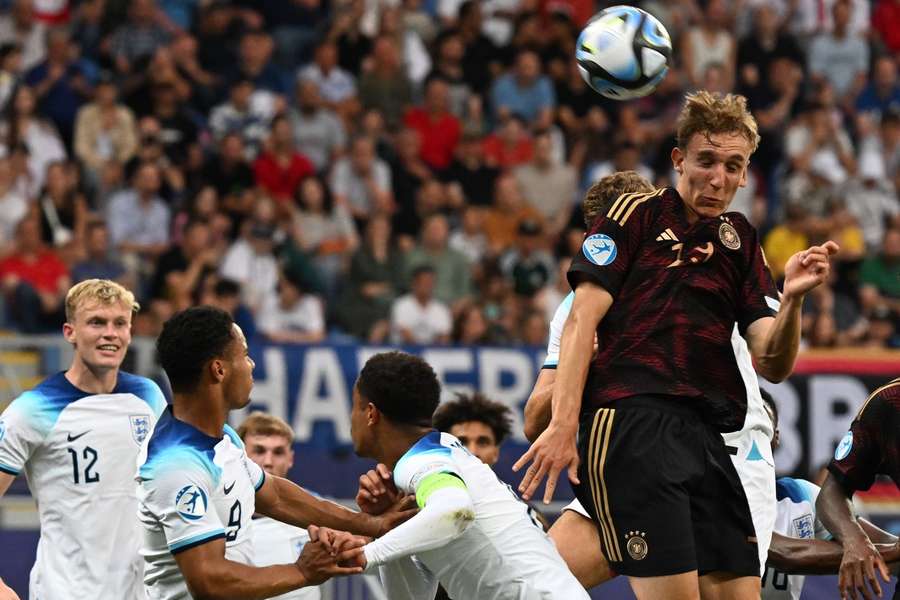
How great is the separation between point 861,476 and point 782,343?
1308mm

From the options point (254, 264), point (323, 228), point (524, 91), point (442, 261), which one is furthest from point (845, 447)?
point (524, 91)

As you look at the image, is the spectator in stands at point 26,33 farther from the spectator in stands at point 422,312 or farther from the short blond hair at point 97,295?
the short blond hair at point 97,295

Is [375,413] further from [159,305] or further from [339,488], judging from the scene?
[159,305]

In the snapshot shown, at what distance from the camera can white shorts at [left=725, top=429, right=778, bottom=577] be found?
630 cm

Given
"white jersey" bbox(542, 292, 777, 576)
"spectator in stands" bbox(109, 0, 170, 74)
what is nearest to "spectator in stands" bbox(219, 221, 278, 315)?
"spectator in stands" bbox(109, 0, 170, 74)

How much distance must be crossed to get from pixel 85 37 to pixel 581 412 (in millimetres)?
12168

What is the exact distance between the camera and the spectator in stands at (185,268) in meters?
13.7

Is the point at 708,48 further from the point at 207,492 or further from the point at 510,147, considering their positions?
the point at 207,492

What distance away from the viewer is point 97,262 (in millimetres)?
13922

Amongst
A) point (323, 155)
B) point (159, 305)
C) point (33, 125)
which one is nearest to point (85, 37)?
point (33, 125)

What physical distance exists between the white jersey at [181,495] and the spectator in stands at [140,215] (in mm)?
8738

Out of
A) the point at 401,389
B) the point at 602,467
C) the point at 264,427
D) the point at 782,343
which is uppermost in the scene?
the point at 782,343

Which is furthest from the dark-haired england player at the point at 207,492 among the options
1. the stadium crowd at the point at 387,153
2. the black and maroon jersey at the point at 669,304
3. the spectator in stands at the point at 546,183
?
the spectator in stands at the point at 546,183

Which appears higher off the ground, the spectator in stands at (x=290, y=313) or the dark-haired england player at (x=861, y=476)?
the dark-haired england player at (x=861, y=476)
